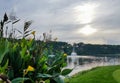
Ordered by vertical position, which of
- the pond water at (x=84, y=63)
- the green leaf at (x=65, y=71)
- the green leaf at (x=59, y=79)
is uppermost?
the green leaf at (x=65, y=71)

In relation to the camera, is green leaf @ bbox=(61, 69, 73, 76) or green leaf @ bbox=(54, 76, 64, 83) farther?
green leaf @ bbox=(61, 69, 73, 76)

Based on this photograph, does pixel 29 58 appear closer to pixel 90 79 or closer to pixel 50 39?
pixel 50 39

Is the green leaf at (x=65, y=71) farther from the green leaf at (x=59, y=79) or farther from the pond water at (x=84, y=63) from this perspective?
the green leaf at (x=59, y=79)

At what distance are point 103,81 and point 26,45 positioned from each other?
13.6 m

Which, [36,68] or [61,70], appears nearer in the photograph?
[36,68]

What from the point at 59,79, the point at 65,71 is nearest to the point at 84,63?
the point at 65,71

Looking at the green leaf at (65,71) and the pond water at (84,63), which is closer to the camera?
the green leaf at (65,71)

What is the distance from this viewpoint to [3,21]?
14.5 feet

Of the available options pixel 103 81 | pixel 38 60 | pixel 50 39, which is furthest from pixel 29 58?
pixel 103 81

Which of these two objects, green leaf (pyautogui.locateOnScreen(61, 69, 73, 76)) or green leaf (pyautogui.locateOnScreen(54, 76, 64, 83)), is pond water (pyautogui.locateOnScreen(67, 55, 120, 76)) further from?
green leaf (pyautogui.locateOnScreen(54, 76, 64, 83))

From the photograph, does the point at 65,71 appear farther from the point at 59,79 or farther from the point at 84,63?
the point at 84,63

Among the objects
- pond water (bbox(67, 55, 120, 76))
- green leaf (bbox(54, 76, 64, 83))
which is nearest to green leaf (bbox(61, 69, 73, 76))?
pond water (bbox(67, 55, 120, 76))

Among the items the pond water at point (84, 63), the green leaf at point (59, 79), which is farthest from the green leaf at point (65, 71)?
the green leaf at point (59, 79)

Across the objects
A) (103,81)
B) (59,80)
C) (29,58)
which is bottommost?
(103,81)
